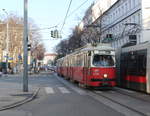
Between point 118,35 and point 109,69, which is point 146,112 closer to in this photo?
point 109,69

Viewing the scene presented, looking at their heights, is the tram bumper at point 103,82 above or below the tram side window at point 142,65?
below

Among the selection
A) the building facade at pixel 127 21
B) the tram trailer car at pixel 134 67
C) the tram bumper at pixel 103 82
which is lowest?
the tram bumper at pixel 103 82

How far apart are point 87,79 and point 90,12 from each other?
4806 centimetres

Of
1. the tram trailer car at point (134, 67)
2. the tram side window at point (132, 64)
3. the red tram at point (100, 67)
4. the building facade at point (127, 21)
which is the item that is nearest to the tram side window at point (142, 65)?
the tram trailer car at point (134, 67)

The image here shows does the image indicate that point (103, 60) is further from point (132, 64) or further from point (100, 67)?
point (132, 64)

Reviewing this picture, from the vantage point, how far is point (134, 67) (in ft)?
74.9

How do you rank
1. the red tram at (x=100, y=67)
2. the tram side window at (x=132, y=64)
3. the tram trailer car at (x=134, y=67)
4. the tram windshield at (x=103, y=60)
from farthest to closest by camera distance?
1. the tram windshield at (x=103, y=60)
2. the red tram at (x=100, y=67)
3. the tram side window at (x=132, y=64)
4. the tram trailer car at (x=134, y=67)

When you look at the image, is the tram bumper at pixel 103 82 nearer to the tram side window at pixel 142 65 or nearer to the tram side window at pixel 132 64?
the tram side window at pixel 132 64

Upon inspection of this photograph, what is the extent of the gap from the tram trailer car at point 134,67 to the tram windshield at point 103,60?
3.64 feet

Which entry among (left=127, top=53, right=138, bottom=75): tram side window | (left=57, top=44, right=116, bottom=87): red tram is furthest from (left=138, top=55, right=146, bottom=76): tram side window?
(left=57, top=44, right=116, bottom=87): red tram

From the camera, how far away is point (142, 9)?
54.8 metres

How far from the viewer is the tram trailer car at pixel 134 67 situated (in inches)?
812

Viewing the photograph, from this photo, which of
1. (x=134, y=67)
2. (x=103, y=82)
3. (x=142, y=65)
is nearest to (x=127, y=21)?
(x=103, y=82)

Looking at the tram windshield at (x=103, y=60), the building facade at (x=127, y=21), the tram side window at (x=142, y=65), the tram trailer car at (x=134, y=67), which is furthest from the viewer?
the building facade at (x=127, y=21)
